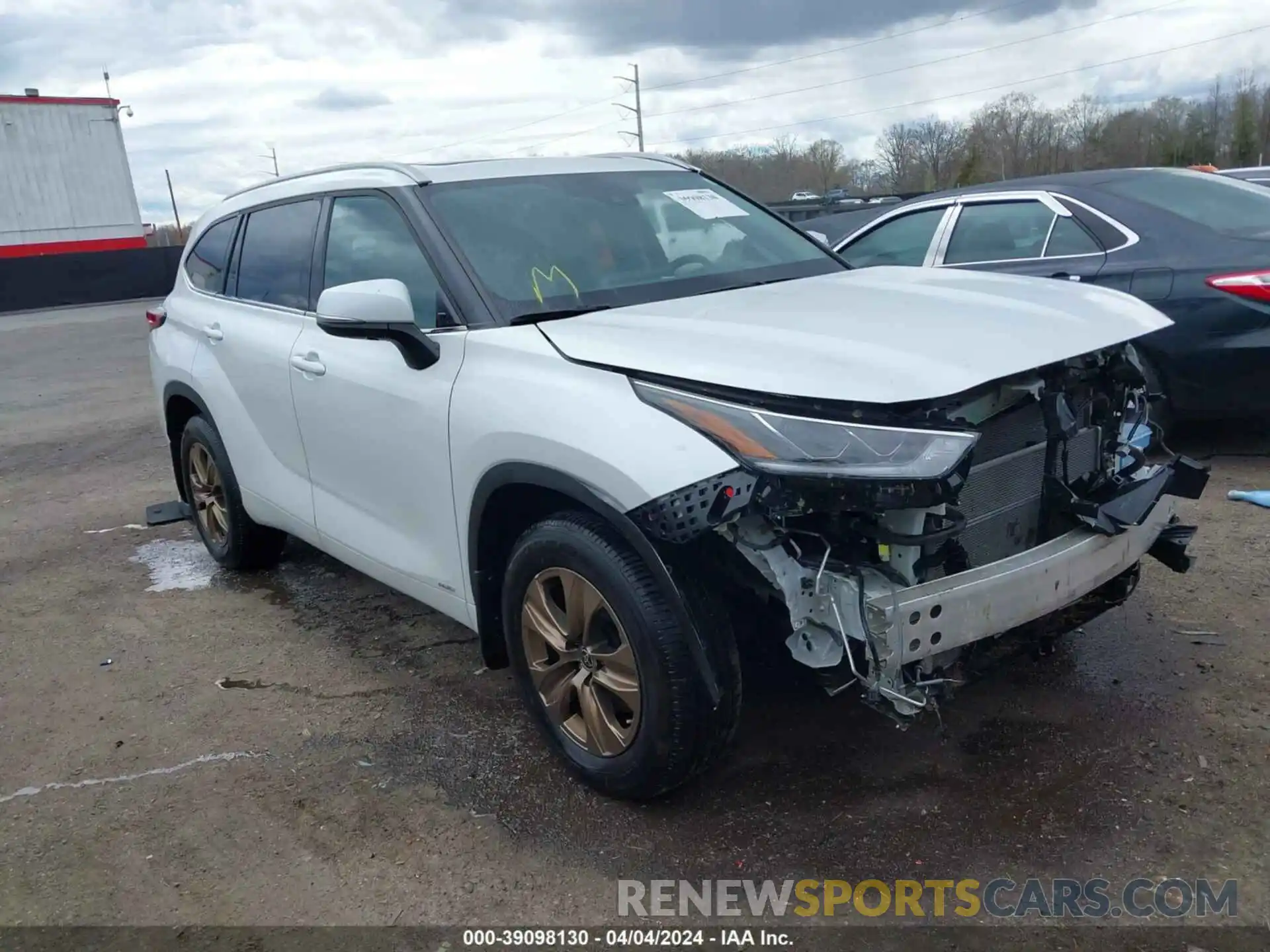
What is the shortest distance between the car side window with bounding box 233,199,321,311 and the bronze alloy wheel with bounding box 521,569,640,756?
71.3 inches

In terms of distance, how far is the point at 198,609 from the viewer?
4980 millimetres

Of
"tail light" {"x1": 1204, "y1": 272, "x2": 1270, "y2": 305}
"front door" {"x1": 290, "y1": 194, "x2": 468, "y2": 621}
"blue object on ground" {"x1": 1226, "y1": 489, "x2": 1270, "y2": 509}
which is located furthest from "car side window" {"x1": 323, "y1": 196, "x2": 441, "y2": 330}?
"blue object on ground" {"x1": 1226, "y1": 489, "x2": 1270, "y2": 509}

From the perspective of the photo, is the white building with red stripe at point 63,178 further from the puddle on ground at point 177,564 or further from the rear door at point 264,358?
the rear door at point 264,358

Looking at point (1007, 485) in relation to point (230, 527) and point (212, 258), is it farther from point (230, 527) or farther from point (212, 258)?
point (212, 258)

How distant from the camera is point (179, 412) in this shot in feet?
18.0

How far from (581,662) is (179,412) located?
3370 mm

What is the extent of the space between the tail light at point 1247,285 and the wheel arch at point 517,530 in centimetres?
396

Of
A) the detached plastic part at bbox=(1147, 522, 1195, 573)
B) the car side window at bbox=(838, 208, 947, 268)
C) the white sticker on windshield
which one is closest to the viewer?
the detached plastic part at bbox=(1147, 522, 1195, 573)

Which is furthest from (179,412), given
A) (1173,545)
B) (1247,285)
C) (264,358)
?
(1247,285)

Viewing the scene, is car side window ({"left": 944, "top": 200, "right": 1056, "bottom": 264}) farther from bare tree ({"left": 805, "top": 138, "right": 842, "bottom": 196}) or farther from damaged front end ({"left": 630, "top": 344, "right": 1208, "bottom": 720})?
bare tree ({"left": 805, "top": 138, "right": 842, "bottom": 196})

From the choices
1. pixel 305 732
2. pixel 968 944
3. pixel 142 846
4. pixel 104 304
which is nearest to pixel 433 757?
pixel 305 732

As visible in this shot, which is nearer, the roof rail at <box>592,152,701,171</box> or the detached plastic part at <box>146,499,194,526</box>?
the roof rail at <box>592,152,701,171</box>

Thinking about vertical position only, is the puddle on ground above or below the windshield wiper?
below

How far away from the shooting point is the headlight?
246 cm
